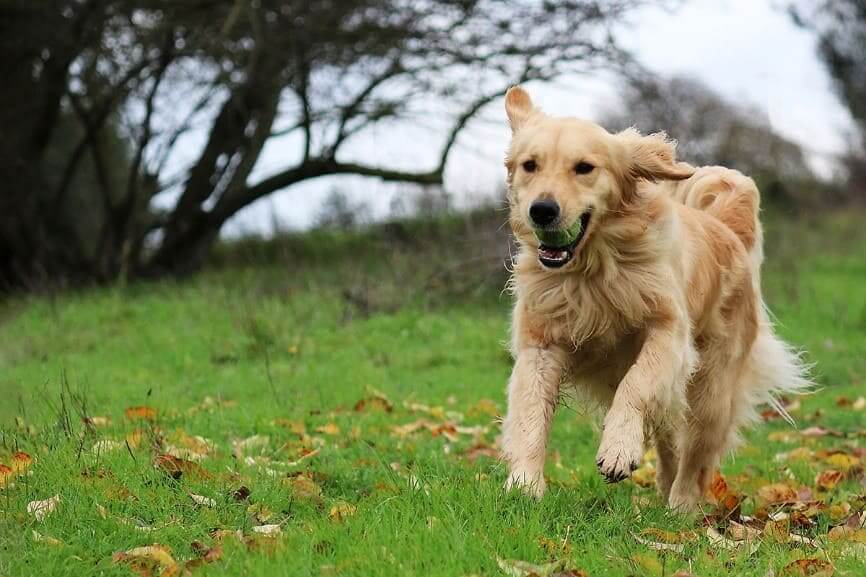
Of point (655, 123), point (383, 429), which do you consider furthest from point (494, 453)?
point (655, 123)

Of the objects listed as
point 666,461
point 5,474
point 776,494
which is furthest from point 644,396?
point 5,474

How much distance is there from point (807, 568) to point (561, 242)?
163 centimetres

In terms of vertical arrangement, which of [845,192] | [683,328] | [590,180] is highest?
[590,180]

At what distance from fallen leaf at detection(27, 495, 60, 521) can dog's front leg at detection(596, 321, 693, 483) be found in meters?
2.02

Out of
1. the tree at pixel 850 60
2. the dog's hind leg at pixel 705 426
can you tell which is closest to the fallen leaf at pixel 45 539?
the dog's hind leg at pixel 705 426

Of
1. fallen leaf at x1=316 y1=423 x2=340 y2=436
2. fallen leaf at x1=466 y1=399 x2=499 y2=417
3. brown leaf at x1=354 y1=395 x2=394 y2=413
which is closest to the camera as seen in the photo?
fallen leaf at x1=316 y1=423 x2=340 y2=436

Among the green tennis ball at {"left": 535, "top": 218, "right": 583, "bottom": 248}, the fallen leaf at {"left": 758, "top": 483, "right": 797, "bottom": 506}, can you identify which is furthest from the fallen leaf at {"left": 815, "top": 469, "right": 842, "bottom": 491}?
the green tennis ball at {"left": 535, "top": 218, "right": 583, "bottom": 248}

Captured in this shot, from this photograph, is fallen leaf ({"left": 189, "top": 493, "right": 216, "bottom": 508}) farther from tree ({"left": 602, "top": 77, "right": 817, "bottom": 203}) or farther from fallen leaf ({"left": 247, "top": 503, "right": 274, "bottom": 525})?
tree ({"left": 602, "top": 77, "right": 817, "bottom": 203})

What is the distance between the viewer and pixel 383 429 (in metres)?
6.38

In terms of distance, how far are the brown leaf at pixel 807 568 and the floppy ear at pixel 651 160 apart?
1857 millimetres

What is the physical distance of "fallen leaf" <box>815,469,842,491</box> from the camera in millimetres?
5414

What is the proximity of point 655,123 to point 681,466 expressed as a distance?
8703mm

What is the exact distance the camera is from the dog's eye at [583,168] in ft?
14.5

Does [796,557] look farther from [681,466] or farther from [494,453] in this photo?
[494,453]
